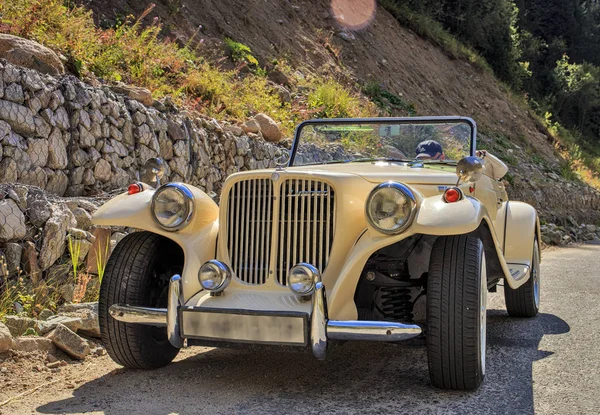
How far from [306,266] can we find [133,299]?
3.64 ft

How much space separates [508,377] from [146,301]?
2.18 m

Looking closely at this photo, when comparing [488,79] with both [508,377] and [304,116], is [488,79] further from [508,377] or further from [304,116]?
[508,377]

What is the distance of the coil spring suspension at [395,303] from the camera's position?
156 inches

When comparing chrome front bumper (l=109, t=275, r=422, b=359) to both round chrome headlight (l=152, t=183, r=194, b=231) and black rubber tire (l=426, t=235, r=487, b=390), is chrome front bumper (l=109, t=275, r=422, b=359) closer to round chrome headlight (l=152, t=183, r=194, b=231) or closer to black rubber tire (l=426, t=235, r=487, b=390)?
black rubber tire (l=426, t=235, r=487, b=390)

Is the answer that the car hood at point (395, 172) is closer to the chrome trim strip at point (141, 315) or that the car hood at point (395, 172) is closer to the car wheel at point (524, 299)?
the chrome trim strip at point (141, 315)

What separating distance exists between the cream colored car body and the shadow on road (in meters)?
0.43

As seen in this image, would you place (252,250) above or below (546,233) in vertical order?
above

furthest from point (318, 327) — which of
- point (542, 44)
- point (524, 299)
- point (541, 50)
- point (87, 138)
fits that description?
point (541, 50)

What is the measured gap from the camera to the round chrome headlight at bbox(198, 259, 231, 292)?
371cm

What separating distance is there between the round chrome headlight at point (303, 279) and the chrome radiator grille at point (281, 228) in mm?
217

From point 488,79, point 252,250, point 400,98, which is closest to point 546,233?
point 400,98

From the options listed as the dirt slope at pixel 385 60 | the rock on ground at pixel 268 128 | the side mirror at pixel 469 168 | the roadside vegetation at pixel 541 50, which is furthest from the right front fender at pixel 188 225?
the roadside vegetation at pixel 541 50

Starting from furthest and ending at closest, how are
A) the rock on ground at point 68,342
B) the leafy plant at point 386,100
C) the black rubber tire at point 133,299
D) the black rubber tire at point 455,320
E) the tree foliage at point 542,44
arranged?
the tree foliage at point 542,44 < the leafy plant at point 386,100 < the rock on ground at point 68,342 < the black rubber tire at point 133,299 < the black rubber tire at point 455,320

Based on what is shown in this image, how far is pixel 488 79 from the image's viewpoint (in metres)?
24.9
